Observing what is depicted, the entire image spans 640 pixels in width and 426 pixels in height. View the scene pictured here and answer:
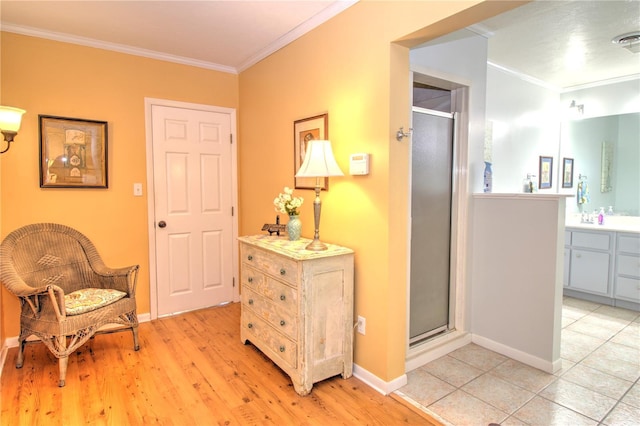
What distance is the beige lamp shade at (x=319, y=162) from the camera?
2.27 metres

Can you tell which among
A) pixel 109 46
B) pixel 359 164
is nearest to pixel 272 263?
pixel 359 164

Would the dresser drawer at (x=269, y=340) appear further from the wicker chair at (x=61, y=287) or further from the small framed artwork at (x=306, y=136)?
the small framed artwork at (x=306, y=136)

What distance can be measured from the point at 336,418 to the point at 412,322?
3.37 ft

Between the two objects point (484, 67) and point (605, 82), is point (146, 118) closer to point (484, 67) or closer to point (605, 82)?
point (484, 67)

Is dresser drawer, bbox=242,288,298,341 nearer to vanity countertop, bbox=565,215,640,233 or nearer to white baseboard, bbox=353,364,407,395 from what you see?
white baseboard, bbox=353,364,407,395

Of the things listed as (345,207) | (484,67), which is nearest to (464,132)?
(484,67)

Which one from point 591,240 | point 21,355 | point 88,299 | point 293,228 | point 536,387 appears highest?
point 293,228

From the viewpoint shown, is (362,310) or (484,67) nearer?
(362,310)

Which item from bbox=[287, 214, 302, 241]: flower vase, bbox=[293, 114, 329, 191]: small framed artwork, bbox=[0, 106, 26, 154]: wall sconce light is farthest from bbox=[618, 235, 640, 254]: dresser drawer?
bbox=[0, 106, 26, 154]: wall sconce light

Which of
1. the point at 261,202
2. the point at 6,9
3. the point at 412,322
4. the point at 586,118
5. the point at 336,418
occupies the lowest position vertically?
the point at 336,418

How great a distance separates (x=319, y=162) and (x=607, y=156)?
13.4ft

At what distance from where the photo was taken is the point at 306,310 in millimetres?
2211

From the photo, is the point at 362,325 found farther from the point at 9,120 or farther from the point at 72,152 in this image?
the point at 72,152

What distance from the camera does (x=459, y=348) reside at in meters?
2.92
